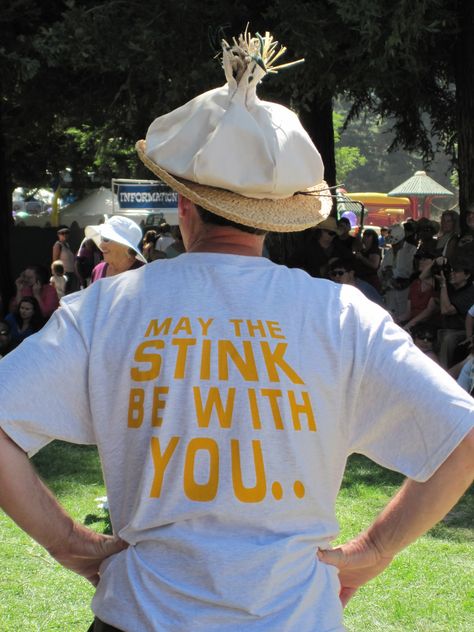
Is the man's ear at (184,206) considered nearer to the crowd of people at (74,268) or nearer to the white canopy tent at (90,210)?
the crowd of people at (74,268)

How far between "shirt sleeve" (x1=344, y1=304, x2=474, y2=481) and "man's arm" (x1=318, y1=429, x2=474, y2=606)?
0.10 feet

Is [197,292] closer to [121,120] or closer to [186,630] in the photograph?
[186,630]

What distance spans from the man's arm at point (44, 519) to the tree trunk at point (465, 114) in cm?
1038

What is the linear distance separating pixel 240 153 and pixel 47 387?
0.56m

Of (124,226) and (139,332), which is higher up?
(139,332)

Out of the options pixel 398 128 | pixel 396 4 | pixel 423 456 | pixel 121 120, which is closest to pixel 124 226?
pixel 396 4

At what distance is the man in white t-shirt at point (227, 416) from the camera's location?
1.73 meters

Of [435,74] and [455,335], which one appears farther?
[435,74]

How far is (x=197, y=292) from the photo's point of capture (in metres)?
1.86

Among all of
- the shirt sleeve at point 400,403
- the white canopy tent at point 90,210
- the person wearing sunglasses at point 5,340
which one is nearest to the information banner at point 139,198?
the white canopy tent at point 90,210

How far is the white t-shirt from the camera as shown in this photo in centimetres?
172

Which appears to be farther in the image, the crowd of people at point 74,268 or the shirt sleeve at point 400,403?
the crowd of people at point 74,268

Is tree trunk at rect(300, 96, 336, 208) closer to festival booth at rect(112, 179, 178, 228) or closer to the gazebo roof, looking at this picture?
festival booth at rect(112, 179, 178, 228)

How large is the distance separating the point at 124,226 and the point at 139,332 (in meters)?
4.87
